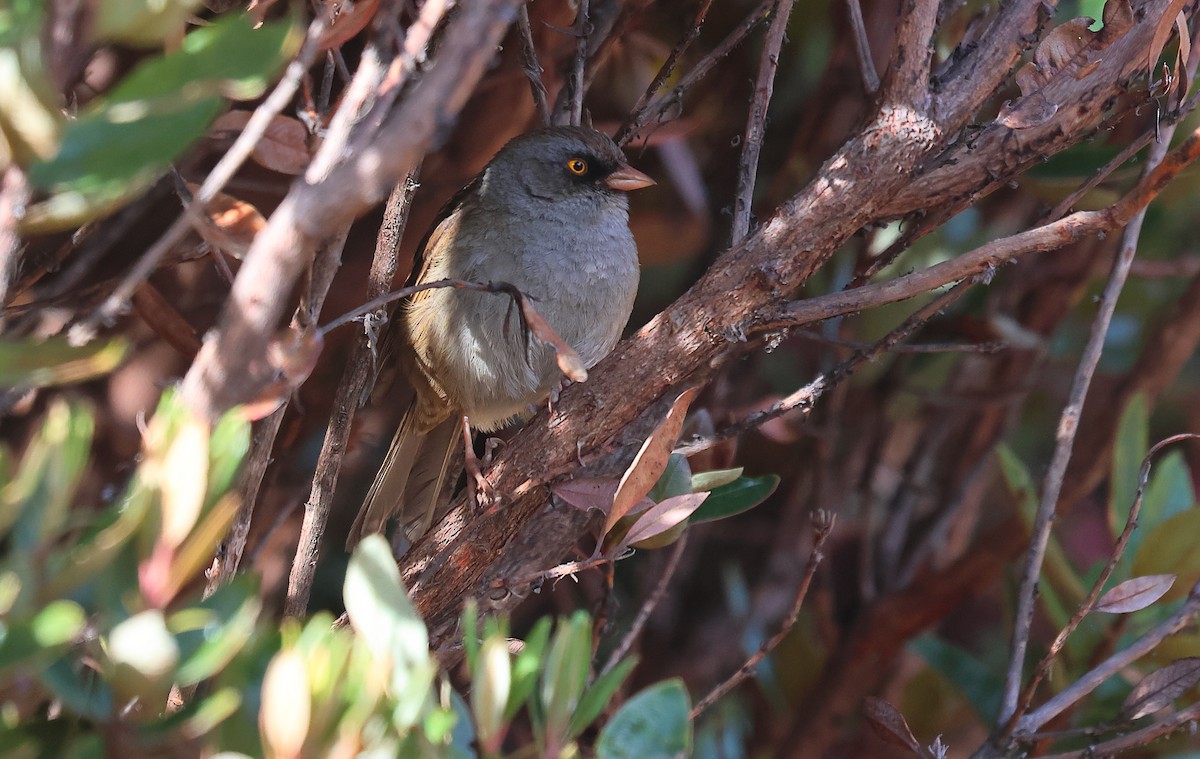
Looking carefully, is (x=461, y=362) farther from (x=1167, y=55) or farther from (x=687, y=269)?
(x=1167, y=55)

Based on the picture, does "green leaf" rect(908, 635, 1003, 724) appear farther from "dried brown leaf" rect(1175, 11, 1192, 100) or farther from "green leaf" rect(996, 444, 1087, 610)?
"dried brown leaf" rect(1175, 11, 1192, 100)

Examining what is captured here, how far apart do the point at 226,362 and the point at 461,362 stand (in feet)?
4.89

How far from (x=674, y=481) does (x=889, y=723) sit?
0.54 m

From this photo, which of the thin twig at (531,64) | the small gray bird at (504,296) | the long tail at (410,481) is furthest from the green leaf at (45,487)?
the small gray bird at (504,296)

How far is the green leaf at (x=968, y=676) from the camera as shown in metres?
2.30

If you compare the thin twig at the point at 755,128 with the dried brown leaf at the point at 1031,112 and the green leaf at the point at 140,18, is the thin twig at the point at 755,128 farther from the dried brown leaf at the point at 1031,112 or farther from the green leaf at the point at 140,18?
the green leaf at the point at 140,18

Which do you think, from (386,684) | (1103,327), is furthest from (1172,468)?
(386,684)

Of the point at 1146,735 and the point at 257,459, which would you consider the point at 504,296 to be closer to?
the point at 257,459

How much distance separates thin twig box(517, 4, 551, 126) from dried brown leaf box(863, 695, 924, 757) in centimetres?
127

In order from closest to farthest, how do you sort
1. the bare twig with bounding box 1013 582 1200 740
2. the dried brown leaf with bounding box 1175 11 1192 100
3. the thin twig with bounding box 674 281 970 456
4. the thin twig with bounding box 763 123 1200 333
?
the thin twig with bounding box 763 123 1200 333, the dried brown leaf with bounding box 1175 11 1192 100, the thin twig with bounding box 674 281 970 456, the bare twig with bounding box 1013 582 1200 740

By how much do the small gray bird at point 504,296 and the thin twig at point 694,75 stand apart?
8.7 inches

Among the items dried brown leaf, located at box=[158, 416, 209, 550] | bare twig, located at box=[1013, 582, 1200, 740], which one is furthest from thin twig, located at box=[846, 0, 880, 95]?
dried brown leaf, located at box=[158, 416, 209, 550]

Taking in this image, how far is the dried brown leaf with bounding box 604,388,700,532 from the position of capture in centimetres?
147

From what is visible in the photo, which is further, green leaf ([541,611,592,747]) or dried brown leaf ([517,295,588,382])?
dried brown leaf ([517,295,588,382])
